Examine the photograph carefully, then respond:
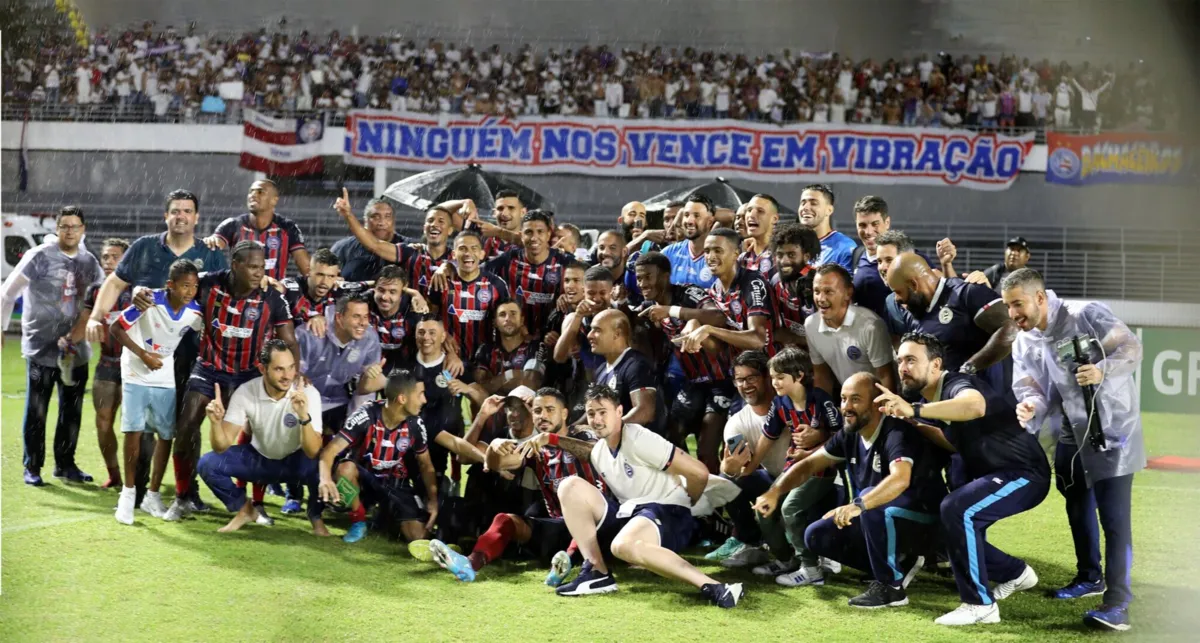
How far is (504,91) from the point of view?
41.8 feet

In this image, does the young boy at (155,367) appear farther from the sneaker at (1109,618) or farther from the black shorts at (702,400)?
the sneaker at (1109,618)

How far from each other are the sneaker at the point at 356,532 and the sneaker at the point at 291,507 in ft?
1.86

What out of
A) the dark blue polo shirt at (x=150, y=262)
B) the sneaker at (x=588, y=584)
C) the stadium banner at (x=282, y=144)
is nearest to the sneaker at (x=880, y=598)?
the sneaker at (x=588, y=584)

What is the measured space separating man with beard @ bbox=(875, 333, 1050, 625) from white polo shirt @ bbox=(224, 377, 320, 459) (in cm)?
224

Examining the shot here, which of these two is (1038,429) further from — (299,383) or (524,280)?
(299,383)

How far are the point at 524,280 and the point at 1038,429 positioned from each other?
225cm

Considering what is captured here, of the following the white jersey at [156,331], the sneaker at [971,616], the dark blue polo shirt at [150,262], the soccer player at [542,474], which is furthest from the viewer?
the dark blue polo shirt at [150,262]

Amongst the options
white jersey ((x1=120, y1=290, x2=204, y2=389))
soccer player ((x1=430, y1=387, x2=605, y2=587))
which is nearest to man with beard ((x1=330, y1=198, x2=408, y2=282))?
white jersey ((x1=120, y1=290, x2=204, y2=389))

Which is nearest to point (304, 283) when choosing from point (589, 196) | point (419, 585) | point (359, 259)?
point (359, 259)

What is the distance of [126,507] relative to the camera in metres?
4.69

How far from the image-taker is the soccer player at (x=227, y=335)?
4762 millimetres

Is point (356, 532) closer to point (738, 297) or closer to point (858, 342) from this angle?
point (738, 297)

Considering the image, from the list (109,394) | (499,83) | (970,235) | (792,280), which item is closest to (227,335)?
(109,394)

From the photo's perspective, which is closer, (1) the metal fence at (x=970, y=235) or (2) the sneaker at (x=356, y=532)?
(2) the sneaker at (x=356, y=532)
